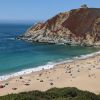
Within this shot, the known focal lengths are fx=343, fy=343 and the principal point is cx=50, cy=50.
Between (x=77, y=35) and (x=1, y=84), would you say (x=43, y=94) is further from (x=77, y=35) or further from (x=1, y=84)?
(x=77, y=35)

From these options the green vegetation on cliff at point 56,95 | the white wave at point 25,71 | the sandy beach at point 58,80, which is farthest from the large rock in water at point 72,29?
the green vegetation on cliff at point 56,95

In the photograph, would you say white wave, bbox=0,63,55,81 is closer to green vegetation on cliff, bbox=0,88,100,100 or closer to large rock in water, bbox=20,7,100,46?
green vegetation on cliff, bbox=0,88,100,100

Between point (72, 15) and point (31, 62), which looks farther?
point (72, 15)

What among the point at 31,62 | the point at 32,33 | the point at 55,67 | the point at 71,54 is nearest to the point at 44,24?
the point at 32,33

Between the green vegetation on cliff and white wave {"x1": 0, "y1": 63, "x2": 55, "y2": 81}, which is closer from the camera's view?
the green vegetation on cliff

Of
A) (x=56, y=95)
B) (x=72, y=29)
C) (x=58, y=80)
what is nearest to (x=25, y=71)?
(x=58, y=80)

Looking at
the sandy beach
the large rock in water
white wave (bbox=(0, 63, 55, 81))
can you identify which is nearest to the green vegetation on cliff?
the sandy beach
